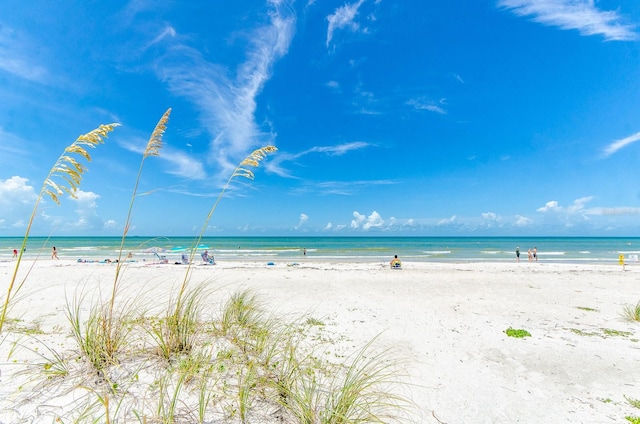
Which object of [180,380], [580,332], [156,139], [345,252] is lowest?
[345,252]

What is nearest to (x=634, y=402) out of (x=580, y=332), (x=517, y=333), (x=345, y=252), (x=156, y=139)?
(x=517, y=333)

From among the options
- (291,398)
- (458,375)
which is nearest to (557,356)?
(458,375)

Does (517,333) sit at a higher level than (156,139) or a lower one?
lower

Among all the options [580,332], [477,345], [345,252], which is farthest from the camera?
[345,252]

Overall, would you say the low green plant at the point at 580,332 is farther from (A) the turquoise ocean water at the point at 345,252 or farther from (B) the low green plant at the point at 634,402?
(A) the turquoise ocean water at the point at 345,252

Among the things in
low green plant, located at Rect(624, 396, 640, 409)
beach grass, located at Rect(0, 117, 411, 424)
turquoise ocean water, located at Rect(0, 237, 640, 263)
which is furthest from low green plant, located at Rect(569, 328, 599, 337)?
turquoise ocean water, located at Rect(0, 237, 640, 263)

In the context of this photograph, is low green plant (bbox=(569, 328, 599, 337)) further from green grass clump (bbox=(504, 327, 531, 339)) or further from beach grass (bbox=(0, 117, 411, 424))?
beach grass (bbox=(0, 117, 411, 424))

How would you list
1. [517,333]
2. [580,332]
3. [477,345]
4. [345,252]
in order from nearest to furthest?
[477,345]
[517,333]
[580,332]
[345,252]

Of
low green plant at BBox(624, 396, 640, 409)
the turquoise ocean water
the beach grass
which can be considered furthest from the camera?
the turquoise ocean water

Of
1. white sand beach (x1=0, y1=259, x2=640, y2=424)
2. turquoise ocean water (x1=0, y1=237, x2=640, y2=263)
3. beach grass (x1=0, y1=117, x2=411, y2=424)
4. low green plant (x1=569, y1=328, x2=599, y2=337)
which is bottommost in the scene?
turquoise ocean water (x1=0, y1=237, x2=640, y2=263)

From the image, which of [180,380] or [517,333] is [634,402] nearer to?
[517,333]

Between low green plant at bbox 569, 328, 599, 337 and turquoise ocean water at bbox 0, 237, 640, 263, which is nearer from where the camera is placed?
low green plant at bbox 569, 328, 599, 337

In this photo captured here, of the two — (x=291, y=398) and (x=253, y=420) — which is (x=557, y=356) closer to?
(x=291, y=398)

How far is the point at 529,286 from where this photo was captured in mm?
11477
